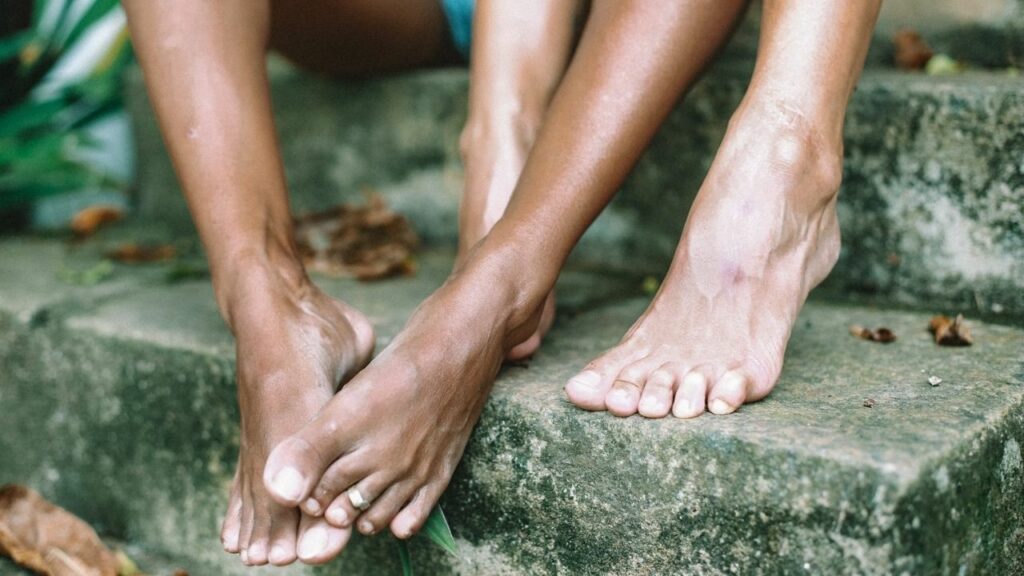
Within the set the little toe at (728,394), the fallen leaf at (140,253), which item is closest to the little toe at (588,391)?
the little toe at (728,394)

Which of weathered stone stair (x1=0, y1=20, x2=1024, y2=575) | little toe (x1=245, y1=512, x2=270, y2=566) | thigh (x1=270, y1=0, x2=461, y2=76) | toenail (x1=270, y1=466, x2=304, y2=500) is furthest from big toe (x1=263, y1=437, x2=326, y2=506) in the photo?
thigh (x1=270, y1=0, x2=461, y2=76)

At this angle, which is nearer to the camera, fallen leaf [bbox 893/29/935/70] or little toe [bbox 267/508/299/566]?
little toe [bbox 267/508/299/566]

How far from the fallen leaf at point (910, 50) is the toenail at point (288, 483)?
117 cm

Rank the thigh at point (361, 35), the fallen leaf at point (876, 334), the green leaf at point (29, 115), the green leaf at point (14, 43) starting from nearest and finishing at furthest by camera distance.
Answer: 1. the fallen leaf at point (876, 334)
2. the thigh at point (361, 35)
3. the green leaf at point (14, 43)
4. the green leaf at point (29, 115)

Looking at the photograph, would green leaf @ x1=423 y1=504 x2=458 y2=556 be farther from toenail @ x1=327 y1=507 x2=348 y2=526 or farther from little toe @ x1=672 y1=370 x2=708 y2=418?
little toe @ x1=672 y1=370 x2=708 y2=418

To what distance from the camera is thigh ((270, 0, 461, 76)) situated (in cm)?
141

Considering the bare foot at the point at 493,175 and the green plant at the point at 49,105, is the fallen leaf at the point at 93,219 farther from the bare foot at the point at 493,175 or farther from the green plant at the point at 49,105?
the bare foot at the point at 493,175

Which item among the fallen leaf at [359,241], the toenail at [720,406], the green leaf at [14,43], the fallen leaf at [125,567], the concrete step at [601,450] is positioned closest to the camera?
the concrete step at [601,450]

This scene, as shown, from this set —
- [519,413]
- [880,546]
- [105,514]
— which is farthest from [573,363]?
[105,514]

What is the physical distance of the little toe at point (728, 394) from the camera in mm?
882

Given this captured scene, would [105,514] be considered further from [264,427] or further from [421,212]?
[421,212]

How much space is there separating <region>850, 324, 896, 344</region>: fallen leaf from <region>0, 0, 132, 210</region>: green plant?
1741 millimetres

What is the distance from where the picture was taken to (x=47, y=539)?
1240mm

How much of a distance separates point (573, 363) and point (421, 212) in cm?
75
